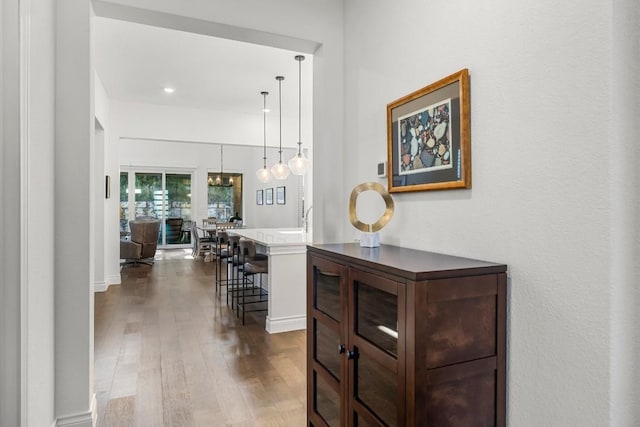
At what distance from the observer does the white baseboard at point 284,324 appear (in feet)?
12.6

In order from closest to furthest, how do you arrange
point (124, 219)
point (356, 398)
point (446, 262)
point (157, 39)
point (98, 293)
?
1. point (446, 262)
2. point (356, 398)
3. point (157, 39)
4. point (98, 293)
5. point (124, 219)

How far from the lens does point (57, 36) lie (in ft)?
6.62

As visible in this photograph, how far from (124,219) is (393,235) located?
417 inches

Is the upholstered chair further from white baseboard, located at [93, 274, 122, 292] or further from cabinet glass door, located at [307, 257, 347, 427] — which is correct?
cabinet glass door, located at [307, 257, 347, 427]

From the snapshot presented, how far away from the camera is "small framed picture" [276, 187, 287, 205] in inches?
423

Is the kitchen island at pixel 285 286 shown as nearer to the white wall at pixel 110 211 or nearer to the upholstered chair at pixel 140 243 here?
the white wall at pixel 110 211

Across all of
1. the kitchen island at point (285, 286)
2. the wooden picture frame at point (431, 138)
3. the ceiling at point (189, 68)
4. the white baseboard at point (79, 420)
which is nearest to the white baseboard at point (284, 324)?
the kitchen island at point (285, 286)

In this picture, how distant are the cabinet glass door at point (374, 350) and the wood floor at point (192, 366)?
0.92 metres

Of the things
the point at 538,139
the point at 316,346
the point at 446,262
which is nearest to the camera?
the point at 538,139

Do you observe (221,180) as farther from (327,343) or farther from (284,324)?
(327,343)

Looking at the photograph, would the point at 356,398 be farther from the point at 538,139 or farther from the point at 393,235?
the point at 538,139

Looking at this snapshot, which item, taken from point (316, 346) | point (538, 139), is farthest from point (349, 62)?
point (316, 346)

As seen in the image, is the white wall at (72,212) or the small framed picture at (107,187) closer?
the white wall at (72,212)

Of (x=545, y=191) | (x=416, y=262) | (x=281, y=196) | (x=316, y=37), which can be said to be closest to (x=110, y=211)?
(x=316, y=37)
